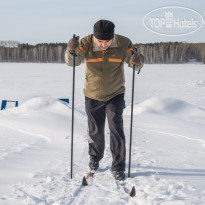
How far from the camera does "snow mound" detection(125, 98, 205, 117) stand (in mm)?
6605

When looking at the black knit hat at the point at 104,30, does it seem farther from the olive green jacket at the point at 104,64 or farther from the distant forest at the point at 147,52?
the distant forest at the point at 147,52

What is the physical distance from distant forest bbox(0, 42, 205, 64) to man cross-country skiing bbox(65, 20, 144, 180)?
1692 inches

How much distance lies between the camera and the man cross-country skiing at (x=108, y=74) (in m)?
2.87

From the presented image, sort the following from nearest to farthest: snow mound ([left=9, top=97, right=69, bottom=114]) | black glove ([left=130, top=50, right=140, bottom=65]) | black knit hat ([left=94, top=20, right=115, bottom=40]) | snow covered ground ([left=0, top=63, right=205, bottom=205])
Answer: snow covered ground ([left=0, top=63, right=205, bottom=205]) → black knit hat ([left=94, top=20, right=115, bottom=40]) → black glove ([left=130, top=50, right=140, bottom=65]) → snow mound ([left=9, top=97, right=69, bottom=114])

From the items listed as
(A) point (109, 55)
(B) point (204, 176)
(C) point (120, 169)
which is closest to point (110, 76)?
(A) point (109, 55)

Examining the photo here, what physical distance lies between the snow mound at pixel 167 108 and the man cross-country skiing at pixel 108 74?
A: 3.57m

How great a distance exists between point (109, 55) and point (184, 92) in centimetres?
1025

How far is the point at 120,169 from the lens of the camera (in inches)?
118

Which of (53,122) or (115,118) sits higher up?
(115,118)

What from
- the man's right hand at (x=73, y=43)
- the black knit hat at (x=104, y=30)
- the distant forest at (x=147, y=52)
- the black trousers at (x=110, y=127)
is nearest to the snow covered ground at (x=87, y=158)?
the black trousers at (x=110, y=127)

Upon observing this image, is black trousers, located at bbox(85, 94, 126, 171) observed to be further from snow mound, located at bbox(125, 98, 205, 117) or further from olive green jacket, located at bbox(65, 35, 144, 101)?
snow mound, located at bbox(125, 98, 205, 117)

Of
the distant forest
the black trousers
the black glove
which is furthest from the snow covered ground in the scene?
the distant forest

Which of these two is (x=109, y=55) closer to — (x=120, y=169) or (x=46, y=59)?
(x=120, y=169)

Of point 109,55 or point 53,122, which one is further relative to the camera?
point 53,122
